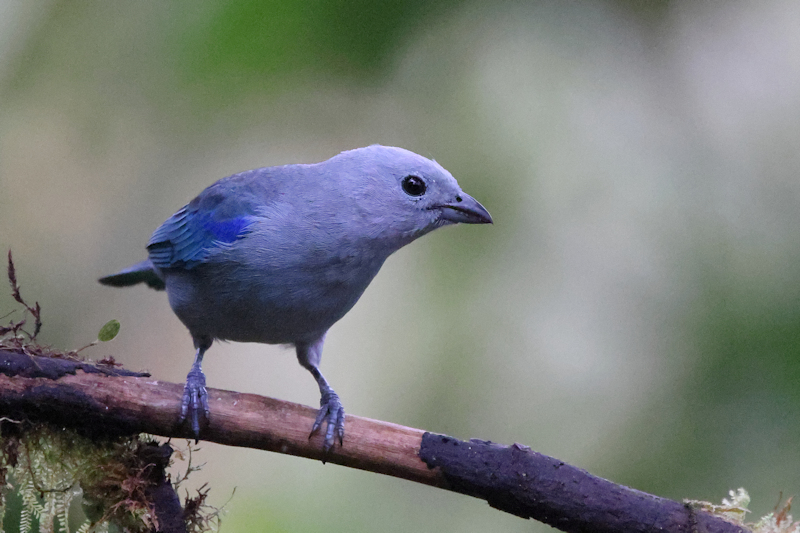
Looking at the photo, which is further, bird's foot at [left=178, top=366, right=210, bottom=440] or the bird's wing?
the bird's wing

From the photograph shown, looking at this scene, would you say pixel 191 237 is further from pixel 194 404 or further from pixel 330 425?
pixel 330 425

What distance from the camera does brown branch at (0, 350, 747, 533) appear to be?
7.02 feet

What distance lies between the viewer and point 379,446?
2.31 metres

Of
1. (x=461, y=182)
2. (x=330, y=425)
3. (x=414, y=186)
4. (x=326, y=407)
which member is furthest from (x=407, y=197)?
(x=461, y=182)

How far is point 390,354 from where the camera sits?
15.2 feet

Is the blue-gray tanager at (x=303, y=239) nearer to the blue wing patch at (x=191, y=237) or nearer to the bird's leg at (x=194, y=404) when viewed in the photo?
the blue wing patch at (x=191, y=237)

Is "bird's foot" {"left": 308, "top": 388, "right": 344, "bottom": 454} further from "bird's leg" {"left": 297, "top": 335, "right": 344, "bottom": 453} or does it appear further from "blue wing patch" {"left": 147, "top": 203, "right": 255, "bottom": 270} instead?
"blue wing patch" {"left": 147, "top": 203, "right": 255, "bottom": 270}

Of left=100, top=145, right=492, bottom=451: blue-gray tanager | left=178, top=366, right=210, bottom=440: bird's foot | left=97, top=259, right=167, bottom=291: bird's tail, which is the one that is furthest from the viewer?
left=97, top=259, right=167, bottom=291: bird's tail

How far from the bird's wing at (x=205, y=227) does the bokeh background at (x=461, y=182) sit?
1046 mm

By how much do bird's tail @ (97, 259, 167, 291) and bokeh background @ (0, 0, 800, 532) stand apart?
82 cm

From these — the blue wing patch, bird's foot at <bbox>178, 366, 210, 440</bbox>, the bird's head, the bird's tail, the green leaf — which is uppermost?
the bird's head

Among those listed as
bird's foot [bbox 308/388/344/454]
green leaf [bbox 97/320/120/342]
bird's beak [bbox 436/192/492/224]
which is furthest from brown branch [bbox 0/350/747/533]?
bird's beak [bbox 436/192/492/224]

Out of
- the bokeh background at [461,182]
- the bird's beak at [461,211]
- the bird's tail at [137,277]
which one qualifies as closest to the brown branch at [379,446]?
the bird's beak at [461,211]

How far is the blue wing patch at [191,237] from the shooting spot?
10.1 ft
